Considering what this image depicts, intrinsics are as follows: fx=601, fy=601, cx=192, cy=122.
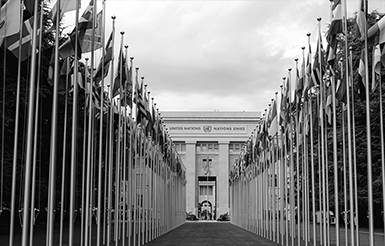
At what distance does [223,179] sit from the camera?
338ft

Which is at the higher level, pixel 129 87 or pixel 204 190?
pixel 129 87

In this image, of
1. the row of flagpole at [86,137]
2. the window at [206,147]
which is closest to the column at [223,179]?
the window at [206,147]

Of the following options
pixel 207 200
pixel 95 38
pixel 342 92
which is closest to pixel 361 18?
pixel 342 92

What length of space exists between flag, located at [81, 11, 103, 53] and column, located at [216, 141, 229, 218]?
82.0 meters

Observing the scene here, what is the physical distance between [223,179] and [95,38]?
277 ft

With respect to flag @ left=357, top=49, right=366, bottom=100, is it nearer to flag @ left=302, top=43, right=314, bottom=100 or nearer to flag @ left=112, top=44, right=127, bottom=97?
flag @ left=302, top=43, right=314, bottom=100

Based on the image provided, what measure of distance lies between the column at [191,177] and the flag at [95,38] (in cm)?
8161

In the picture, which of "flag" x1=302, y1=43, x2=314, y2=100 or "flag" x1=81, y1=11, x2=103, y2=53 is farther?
"flag" x1=302, y1=43, x2=314, y2=100

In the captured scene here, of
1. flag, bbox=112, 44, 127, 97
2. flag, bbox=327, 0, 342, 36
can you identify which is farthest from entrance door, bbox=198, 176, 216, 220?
flag, bbox=327, 0, 342, 36

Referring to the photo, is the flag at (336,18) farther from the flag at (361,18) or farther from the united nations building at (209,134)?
the united nations building at (209,134)

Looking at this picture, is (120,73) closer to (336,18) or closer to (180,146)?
Answer: (336,18)

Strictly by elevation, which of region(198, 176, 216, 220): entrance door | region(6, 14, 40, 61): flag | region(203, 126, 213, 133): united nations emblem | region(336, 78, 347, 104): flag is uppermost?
region(203, 126, 213, 133): united nations emblem

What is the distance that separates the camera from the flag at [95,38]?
19.3 meters

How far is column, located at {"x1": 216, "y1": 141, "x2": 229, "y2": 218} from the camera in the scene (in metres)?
100
